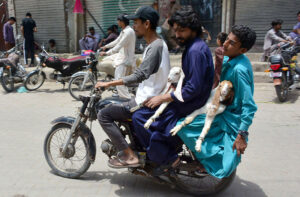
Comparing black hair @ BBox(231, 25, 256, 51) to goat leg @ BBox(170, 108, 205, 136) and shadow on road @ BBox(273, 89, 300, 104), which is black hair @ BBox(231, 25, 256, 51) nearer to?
goat leg @ BBox(170, 108, 205, 136)

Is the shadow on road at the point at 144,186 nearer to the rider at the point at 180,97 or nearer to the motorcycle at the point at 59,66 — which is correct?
the rider at the point at 180,97

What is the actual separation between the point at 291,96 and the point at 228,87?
510cm

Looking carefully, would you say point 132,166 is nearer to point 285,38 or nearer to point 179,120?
point 179,120

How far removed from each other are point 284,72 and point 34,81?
6.30 metres

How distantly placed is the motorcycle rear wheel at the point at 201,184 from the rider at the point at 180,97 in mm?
291

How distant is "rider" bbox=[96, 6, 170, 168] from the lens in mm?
2660

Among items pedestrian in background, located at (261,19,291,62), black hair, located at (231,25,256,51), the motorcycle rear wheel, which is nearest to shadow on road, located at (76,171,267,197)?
the motorcycle rear wheel

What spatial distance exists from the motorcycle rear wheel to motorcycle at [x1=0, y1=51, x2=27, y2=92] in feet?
21.0

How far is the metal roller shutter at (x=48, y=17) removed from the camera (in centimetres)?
1248

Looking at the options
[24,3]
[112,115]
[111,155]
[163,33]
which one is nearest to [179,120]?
[112,115]

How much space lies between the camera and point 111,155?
9.96ft

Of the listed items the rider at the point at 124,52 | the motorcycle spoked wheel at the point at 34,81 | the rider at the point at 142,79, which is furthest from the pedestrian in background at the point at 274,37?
the motorcycle spoked wheel at the point at 34,81

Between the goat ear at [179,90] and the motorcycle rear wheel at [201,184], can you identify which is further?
the motorcycle rear wheel at [201,184]

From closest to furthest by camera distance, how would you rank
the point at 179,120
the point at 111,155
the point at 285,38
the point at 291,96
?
the point at 179,120, the point at 111,155, the point at 291,96, the point at 285,38
